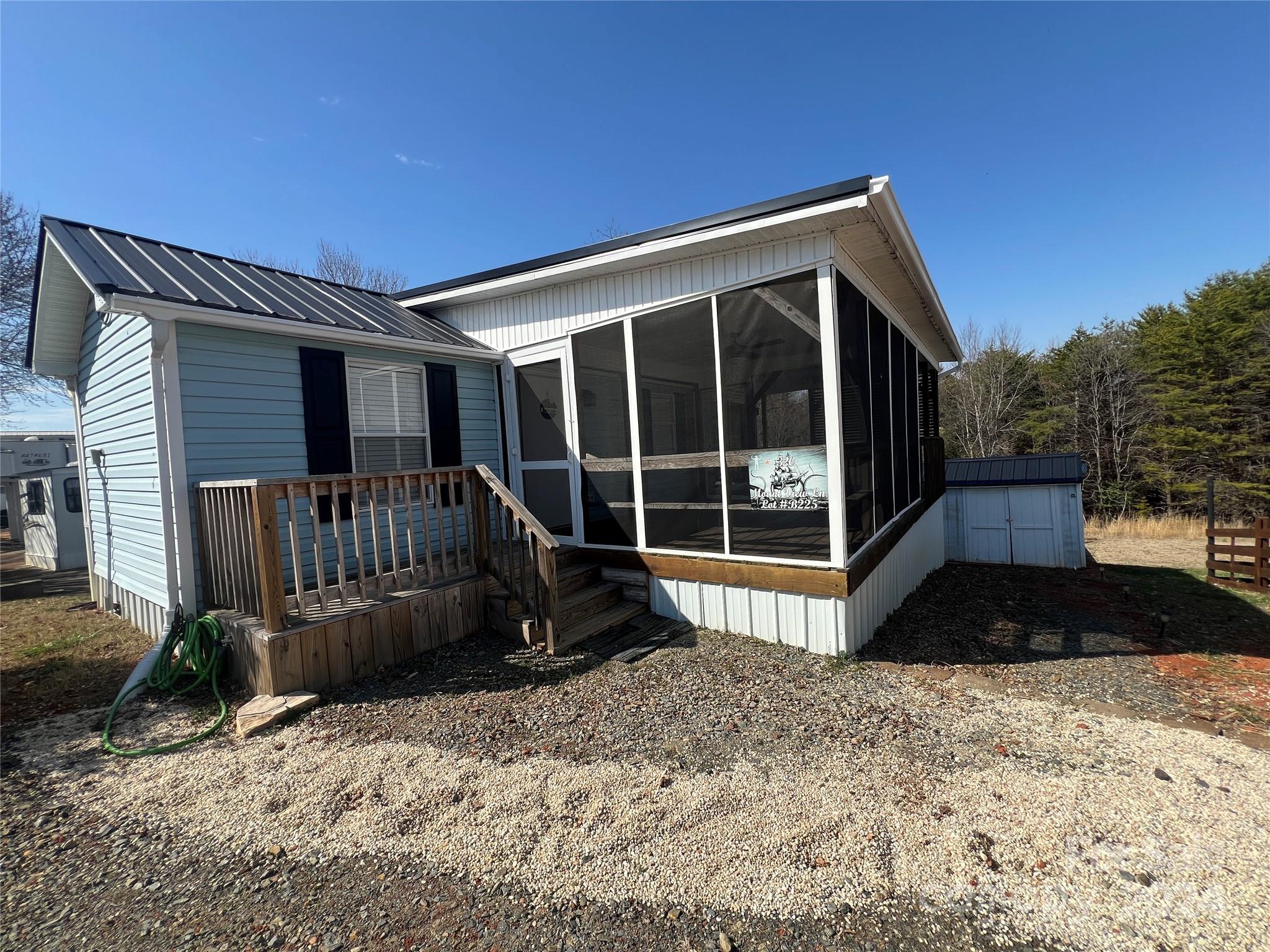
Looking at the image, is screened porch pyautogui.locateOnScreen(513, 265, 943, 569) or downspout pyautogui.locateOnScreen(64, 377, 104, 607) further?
downspout pyautogui.locateOnScreen(64, 377, 104, 607)

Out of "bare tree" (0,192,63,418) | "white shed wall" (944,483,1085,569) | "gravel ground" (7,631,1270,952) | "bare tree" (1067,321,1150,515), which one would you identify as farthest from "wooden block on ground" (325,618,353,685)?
"bare tree" (1067,321,1150,515)

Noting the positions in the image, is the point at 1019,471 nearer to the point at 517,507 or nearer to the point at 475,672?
the point at 517,507

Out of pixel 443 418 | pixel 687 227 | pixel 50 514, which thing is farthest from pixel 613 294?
pixel 50 514

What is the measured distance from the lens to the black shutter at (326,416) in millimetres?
4875

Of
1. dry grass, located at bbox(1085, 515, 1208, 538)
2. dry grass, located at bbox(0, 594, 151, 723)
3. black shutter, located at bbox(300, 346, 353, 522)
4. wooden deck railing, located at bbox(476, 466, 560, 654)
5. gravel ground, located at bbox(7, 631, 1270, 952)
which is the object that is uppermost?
black shutter, located at bbox(300, 346, 353, 522)

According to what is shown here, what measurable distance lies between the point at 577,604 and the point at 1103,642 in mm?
5130

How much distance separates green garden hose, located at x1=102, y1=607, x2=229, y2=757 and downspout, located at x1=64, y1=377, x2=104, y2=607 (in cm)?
413

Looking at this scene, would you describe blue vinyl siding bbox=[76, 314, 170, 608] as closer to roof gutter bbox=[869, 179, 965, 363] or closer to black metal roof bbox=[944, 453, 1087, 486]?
roof gutter bbox=[869, 179, 965, 363]

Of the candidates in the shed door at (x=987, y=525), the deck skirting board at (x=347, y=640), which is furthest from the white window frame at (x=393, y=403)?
the shed door at (x=987, y=525)

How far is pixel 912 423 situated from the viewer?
796 cm

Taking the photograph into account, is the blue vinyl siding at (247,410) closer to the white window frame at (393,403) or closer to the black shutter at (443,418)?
the white window frame at (393,403)

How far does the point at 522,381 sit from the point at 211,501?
3274mm

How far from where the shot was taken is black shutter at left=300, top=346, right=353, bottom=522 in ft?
16.0

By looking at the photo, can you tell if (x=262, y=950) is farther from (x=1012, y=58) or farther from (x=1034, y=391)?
(x=1034, y=391)
